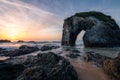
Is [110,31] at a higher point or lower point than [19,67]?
higher

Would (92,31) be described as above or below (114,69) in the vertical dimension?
above

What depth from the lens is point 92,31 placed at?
41906mm

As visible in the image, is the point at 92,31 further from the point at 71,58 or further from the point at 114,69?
the point at 114,69

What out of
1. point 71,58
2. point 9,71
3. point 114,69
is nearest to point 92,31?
point 71,58

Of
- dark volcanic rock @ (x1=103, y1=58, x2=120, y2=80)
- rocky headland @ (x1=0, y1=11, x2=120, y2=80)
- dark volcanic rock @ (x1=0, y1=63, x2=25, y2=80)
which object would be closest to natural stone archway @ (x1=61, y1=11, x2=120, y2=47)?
rocky headland @ (x1=0, y1=11, x2=120, y2=80)

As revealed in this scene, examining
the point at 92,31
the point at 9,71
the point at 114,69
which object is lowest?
the point at 9,71

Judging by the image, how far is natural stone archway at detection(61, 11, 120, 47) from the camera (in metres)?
40.6

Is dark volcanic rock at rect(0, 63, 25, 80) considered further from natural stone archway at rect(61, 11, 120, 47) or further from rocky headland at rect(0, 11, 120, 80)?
natural stone archway at rect(61, 11, 120, 47)

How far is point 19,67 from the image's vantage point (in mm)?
10320

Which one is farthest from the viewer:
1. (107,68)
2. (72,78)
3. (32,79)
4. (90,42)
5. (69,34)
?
(69,34)

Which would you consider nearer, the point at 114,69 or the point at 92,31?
the point at 114,69

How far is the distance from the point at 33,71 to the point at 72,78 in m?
2.12

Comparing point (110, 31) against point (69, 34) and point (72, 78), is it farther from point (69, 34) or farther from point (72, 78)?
point (72, 78)

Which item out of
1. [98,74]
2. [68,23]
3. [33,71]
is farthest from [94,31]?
[33,71]
